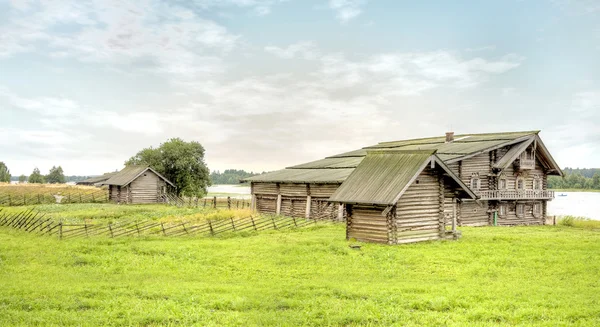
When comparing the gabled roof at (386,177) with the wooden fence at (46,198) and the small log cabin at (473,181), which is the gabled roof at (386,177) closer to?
the small log cabin at (473,181)

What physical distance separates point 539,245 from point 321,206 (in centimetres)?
2082

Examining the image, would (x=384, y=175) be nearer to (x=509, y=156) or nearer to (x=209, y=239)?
(x=209, y=239)

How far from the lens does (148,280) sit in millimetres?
17484

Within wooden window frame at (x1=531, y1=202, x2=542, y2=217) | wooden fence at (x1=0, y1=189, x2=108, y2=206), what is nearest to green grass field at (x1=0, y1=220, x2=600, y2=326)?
wooden window frame at (x1=531, y1=202, x2=542, y2=217)

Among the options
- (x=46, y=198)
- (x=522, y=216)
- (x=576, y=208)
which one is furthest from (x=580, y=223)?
(x=46, y=198)

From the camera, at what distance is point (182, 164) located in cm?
7588

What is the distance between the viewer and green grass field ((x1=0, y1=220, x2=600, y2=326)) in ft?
41.5

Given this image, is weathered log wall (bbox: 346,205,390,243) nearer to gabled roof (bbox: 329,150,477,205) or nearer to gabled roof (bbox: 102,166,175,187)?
gabled roof (bbox: 329,150,477,205)

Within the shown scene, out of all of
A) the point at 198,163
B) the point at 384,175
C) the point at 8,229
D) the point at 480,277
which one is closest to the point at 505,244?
the point at 384,175

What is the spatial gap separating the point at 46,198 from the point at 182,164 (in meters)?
18.9

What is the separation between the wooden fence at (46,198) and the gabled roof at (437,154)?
96.4ft

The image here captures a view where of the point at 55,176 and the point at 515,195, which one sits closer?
the point at 515,195

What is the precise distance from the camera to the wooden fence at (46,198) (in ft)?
207

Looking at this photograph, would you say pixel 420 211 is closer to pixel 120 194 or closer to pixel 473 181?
pixel 473 181
